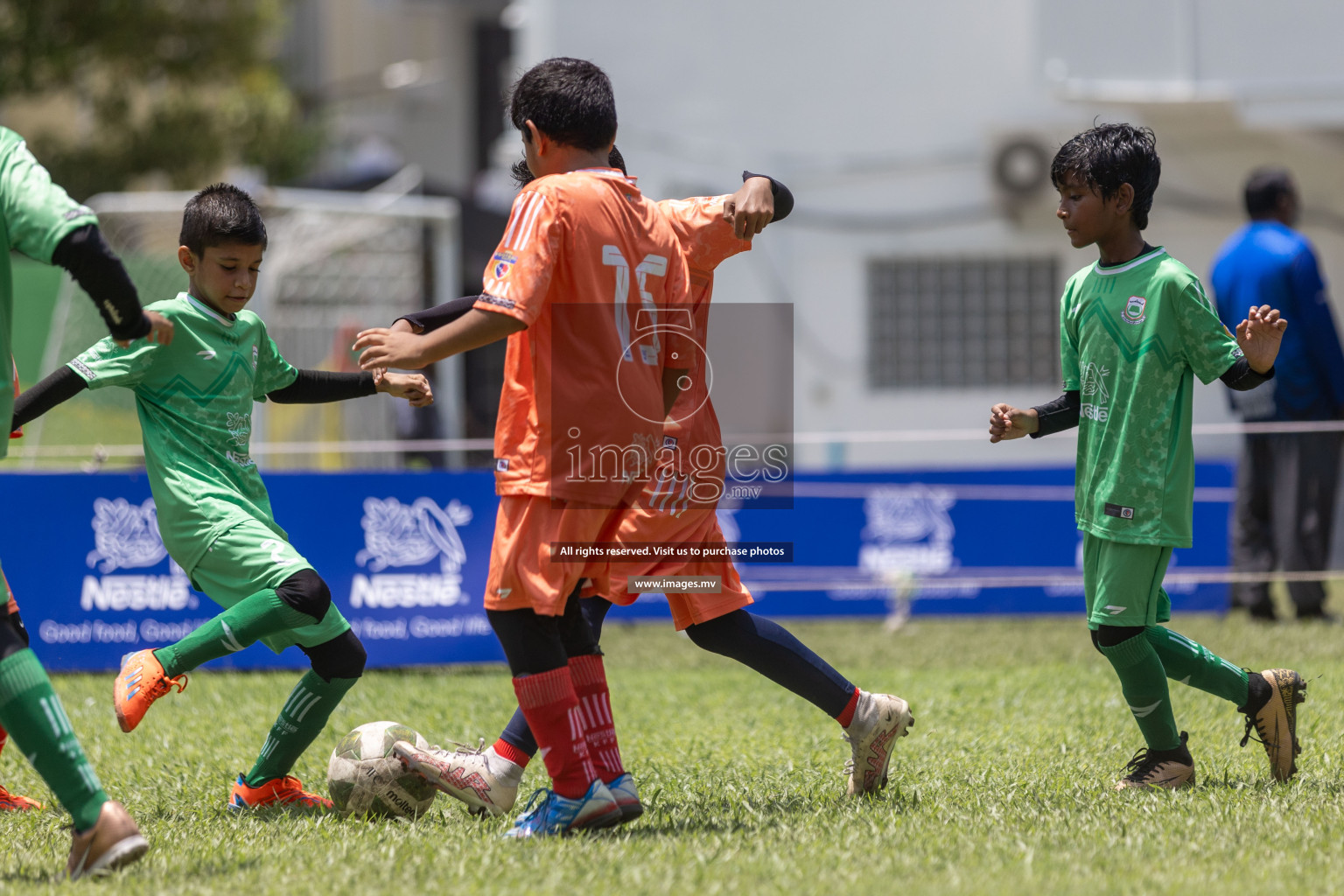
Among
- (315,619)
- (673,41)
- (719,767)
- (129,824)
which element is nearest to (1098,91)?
(673,41)

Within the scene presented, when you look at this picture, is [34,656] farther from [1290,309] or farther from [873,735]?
[1290,309]

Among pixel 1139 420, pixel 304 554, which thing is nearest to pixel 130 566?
pixel 304 554

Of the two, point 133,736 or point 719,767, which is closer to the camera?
point 719,767

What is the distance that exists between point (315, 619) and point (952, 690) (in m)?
3.24

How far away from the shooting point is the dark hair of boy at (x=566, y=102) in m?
3.69

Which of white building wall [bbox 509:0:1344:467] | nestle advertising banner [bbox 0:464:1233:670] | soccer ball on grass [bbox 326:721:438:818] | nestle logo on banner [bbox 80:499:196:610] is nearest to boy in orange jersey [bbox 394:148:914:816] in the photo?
soccer ball on grass [bbox 326:721:438:818]

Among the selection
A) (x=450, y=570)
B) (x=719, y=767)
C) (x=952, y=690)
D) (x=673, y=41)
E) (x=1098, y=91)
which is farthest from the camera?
(x=673, y=41)

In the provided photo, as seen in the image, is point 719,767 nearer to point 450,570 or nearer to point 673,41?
point 450,570

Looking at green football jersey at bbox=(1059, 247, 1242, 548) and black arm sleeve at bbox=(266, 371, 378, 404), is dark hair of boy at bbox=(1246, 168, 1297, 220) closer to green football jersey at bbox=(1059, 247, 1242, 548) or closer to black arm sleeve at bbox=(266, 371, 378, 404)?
green football jersey at bbox=(1059, 247, 1242, 548)

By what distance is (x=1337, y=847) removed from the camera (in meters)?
3.39

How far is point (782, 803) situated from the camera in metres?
4.15

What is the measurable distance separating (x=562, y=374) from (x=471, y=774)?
49.4 inches

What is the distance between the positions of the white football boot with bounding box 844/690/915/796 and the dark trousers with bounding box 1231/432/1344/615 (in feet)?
16.7

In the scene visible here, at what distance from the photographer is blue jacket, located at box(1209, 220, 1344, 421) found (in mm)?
8336
